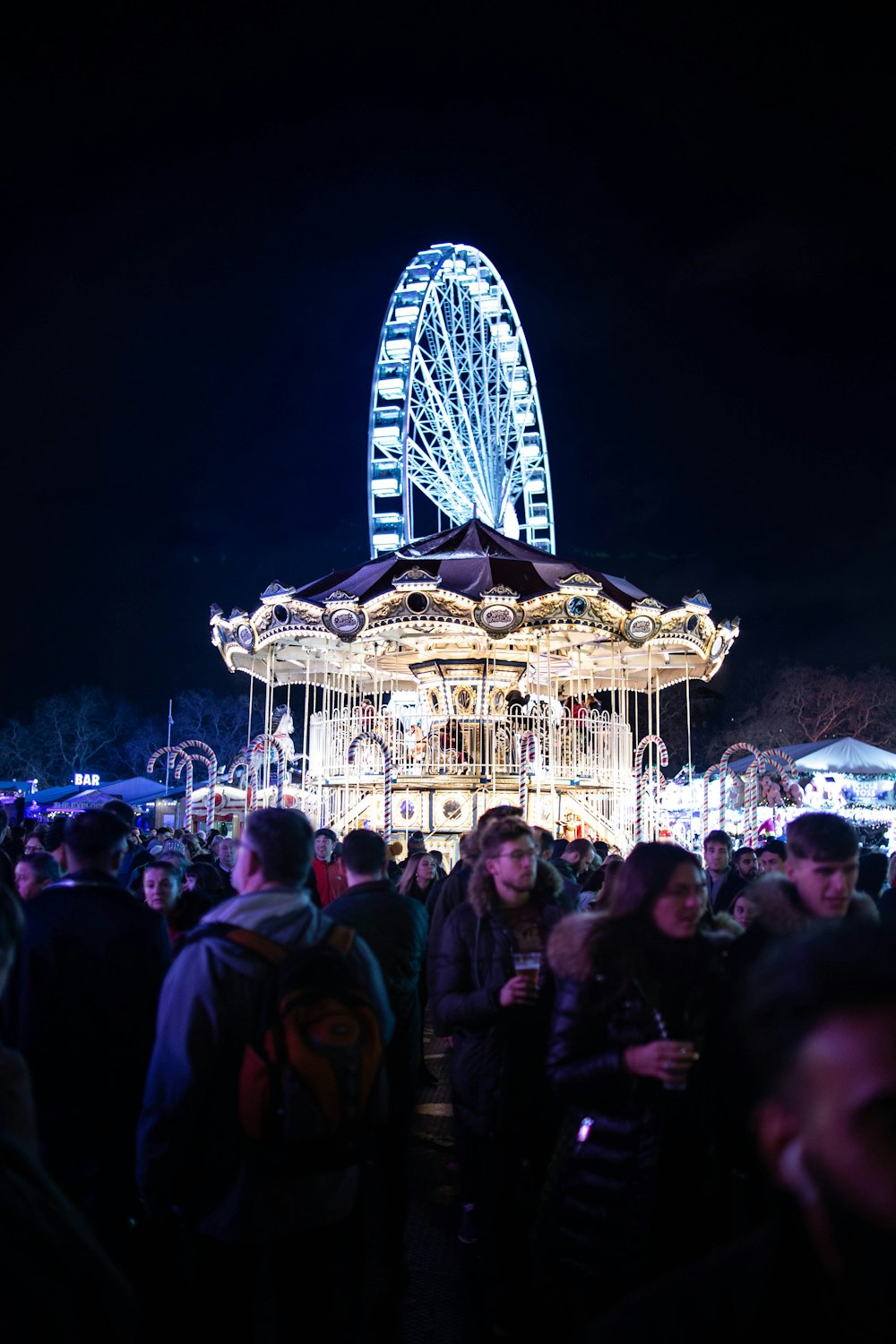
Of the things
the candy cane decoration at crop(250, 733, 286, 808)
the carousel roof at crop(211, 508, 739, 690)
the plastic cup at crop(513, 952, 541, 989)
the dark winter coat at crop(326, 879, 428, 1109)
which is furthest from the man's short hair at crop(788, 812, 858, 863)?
the carousel roof at crop(211, 508, 739, 690)

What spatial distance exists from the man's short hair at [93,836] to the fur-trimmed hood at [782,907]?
2592 millimetres

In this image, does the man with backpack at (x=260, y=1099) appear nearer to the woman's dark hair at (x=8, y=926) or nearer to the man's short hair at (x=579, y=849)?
the woman's dark hair at (x=8, y=926)

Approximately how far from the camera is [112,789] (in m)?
31.5

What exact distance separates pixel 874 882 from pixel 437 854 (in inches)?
179

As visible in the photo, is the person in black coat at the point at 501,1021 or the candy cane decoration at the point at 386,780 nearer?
the person in black coat at the point at 501,1021

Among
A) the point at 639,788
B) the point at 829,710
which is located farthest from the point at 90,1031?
the point at 829,710

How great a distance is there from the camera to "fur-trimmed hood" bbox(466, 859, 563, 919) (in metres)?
4.19

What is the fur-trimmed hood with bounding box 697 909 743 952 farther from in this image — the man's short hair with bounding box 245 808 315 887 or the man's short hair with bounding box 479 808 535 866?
the man's short hair with bounding box 245 808 315 887

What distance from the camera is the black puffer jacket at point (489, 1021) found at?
3982mm

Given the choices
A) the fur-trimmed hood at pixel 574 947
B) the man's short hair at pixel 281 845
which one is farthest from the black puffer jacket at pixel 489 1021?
the man's short hair at pixel 281 845

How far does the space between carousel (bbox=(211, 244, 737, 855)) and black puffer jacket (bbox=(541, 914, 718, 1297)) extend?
35.9ft

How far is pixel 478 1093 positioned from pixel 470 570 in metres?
16.5

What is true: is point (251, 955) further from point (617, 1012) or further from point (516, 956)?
point (516, 956)

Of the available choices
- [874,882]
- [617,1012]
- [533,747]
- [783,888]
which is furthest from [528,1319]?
[533,747]
